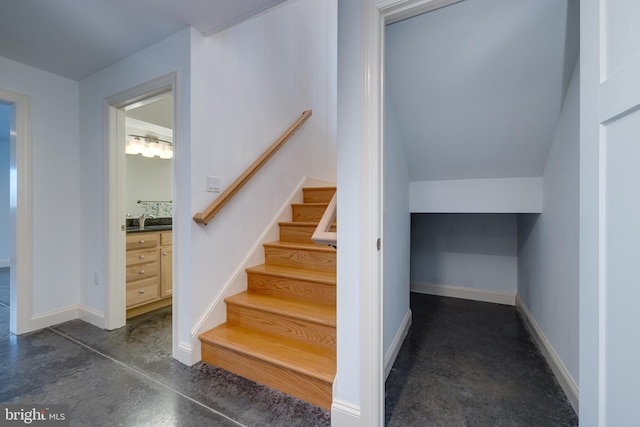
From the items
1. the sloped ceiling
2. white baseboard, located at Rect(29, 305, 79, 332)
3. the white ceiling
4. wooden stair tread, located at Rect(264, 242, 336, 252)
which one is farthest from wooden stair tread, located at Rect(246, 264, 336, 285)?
white baseboard, located at Rect(29, 305, 79, 332)

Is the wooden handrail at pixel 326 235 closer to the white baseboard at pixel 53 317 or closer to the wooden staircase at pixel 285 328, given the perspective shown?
the wooden staircase at pixel 285 328

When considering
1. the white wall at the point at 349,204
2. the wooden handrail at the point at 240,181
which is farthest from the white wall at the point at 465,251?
the white wall at the point at 349,204

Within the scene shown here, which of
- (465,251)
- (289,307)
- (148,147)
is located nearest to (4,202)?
(148,147)

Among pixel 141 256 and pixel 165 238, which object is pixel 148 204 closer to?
pixel 165 238

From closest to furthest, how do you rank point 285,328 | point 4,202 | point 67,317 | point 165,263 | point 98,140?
point 285,328 → point 98,140 → point 67,317 → point 165,263 → point 4,202

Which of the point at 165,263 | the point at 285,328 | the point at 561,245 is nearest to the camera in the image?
the point at 561,245

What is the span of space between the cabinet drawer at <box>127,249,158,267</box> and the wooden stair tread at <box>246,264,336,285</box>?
121 centimetres

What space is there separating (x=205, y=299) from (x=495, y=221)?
2.99 metres

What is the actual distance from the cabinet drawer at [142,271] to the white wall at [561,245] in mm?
3250

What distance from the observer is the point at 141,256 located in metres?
2.59

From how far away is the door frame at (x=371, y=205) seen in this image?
46.1 inches

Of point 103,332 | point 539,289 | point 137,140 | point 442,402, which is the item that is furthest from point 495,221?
point 137,140

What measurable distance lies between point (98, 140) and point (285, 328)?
7.50 feet

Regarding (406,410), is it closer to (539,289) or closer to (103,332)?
(539,289)
